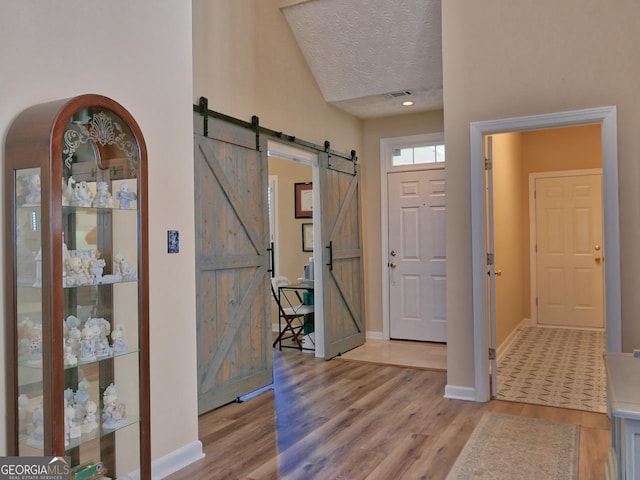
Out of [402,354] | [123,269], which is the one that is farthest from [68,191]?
[402,354]

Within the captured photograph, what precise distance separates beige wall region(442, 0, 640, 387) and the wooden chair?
2106 millimetres

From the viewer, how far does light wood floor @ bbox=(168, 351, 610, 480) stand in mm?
2789

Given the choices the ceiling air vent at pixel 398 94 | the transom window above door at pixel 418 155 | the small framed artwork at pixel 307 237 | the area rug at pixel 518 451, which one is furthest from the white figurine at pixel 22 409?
the transom window above door at pixel 418 155

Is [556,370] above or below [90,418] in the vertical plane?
below

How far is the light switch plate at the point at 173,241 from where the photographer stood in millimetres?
2758

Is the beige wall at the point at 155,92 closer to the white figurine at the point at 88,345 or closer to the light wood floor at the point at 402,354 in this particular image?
the white figurine at the point at 88,345

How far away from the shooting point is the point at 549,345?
5973 millimetres

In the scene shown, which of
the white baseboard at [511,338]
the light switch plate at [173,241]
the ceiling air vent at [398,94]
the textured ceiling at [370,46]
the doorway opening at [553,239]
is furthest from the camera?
the doorway opening at [553,239]

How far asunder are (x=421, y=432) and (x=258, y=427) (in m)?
1.08

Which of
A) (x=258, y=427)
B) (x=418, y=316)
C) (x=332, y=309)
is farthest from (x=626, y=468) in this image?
(x=418, y=316)

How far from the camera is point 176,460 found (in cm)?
277

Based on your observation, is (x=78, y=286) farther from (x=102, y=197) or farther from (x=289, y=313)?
(x=289, y=313)

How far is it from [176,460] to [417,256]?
4.13 metres

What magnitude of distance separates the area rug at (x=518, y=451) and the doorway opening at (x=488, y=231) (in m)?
0.53
